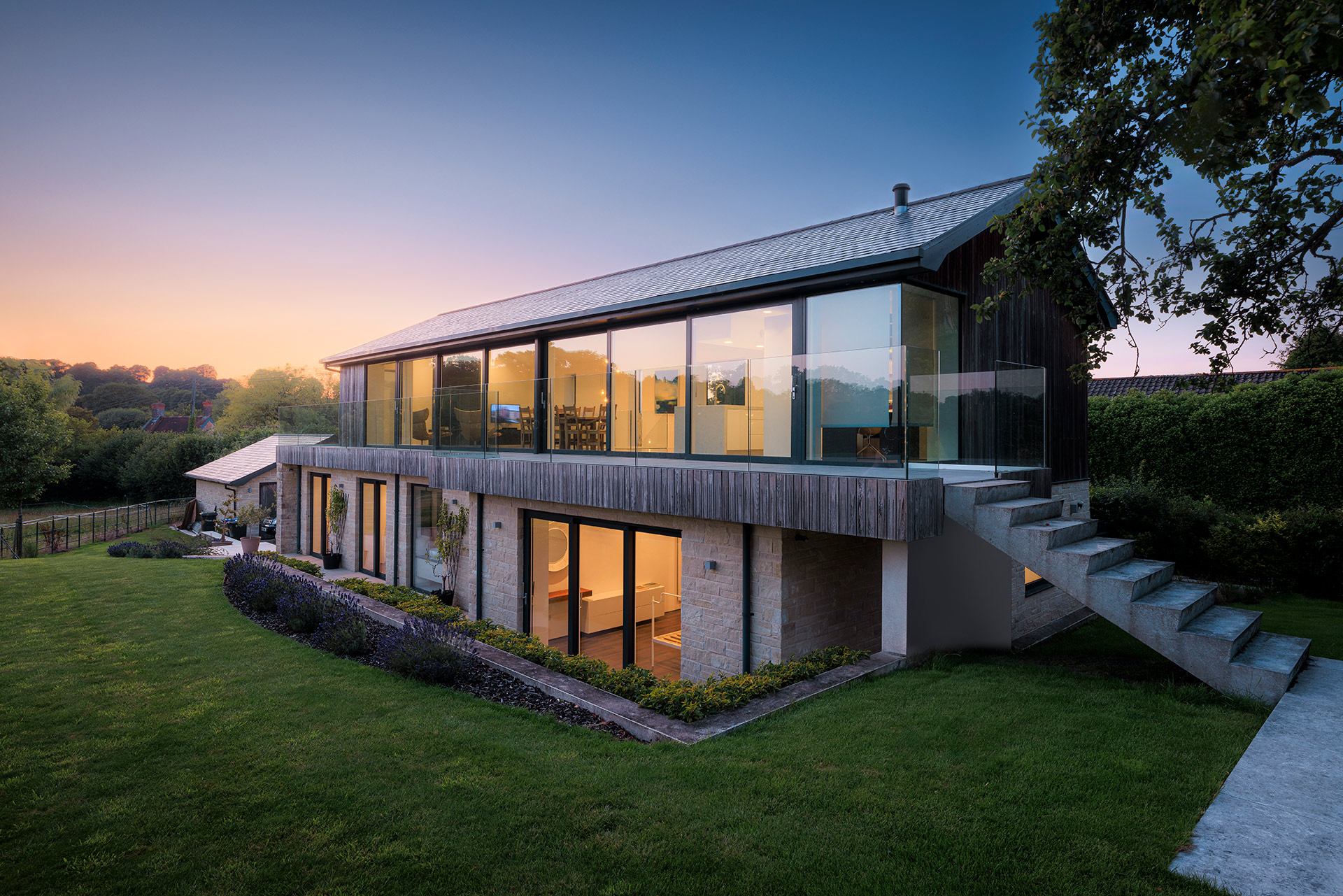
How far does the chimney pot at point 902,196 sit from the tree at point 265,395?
52.5 metres

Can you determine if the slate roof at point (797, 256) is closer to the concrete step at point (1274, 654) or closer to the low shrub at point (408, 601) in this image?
the concrete step at point (1274, 654)

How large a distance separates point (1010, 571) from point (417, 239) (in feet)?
69.3

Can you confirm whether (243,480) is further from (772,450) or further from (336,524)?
(772,450)

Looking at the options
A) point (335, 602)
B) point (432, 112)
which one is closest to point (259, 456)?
point (432, 112)

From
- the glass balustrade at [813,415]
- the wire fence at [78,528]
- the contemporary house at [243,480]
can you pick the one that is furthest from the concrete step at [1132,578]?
the wire fence at [78,528]

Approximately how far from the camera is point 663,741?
4.75 m

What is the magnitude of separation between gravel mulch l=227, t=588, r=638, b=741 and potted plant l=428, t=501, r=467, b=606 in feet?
9.36

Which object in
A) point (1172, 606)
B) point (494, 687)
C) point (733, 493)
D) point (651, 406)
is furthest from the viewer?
point (651, 406)

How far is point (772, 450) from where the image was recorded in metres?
7.58

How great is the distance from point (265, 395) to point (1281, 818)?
6784cm

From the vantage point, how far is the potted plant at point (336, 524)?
53.0ft

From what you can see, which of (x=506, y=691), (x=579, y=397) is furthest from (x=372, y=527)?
(x=506, y=691)

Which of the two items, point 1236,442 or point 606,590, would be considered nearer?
point 606,590

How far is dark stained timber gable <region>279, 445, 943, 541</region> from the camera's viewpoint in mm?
5863
